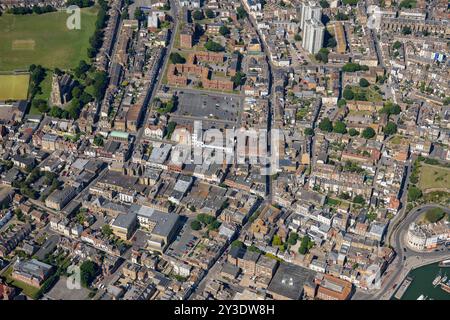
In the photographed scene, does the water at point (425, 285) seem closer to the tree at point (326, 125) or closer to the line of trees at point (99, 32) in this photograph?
the tree at point (326, 125)

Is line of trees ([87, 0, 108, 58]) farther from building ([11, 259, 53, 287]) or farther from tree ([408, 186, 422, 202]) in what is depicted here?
tree ([408, 186, 422, 202])

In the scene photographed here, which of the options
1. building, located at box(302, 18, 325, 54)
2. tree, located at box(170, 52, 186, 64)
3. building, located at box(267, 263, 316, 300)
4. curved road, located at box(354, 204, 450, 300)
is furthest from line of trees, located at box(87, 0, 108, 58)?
curved road, located at box(354, 204, 450, 300)

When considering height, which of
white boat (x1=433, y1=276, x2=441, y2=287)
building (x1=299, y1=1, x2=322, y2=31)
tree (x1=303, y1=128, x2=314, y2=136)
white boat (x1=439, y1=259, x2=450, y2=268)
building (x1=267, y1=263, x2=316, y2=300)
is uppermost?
building (x1=299, y1=1, x2=322, y2=31)

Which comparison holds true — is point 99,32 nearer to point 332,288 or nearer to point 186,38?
point 186,38

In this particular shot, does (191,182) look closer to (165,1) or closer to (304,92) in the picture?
(304,92)

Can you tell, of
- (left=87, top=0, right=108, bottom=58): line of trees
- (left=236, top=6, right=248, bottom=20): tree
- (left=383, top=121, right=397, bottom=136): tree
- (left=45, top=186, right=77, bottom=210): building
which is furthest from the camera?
(left=236, top=6, right=248, bottom=20): tree

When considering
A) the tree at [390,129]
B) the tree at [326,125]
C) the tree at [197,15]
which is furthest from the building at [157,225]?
the tree at [197,15]
